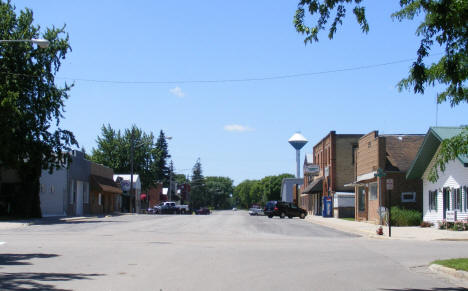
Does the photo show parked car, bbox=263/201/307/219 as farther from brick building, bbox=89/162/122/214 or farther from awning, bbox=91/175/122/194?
brick building, bbox=89/162/122/214

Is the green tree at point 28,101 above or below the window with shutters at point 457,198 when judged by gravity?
above

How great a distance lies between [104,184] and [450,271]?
53.2 meters

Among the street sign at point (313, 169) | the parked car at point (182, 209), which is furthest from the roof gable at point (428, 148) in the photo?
the parked car at point (182, 209)

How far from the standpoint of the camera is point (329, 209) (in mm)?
58938

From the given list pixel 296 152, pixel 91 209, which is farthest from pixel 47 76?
pixel 296 152

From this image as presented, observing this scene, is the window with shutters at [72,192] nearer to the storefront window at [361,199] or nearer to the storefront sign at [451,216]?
the storefront window at [361,199]

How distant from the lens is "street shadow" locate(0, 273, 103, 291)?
10.1m

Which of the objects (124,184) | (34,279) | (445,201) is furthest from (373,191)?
(124,184)

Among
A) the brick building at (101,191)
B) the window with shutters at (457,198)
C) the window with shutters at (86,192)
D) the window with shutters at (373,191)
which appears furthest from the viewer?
the brick building at (101,191)

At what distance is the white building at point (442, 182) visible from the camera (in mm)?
30641

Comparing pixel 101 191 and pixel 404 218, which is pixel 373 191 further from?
pixel 101 191

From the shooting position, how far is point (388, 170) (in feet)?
126

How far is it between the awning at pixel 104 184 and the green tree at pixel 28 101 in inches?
673

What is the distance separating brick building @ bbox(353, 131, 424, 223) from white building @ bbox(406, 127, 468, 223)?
6.84 feet
